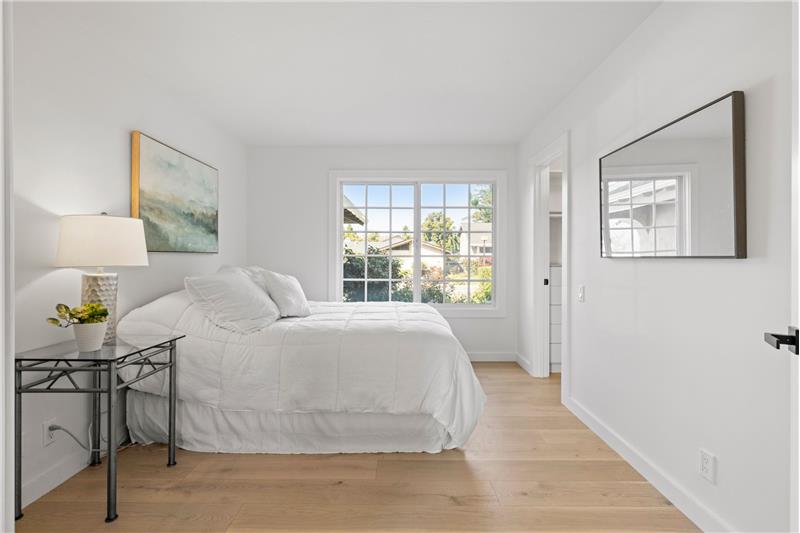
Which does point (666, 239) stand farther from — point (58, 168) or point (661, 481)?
point (58, 168)

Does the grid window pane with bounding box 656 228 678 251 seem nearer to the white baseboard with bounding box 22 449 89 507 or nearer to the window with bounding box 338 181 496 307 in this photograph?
the window with bounding box 338 181 496 307

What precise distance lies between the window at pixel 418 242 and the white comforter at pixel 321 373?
257 cm

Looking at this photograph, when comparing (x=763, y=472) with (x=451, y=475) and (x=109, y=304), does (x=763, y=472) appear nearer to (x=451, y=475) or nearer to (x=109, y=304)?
(x=451, y=475)

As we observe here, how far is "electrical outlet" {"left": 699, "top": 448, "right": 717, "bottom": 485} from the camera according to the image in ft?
6.44

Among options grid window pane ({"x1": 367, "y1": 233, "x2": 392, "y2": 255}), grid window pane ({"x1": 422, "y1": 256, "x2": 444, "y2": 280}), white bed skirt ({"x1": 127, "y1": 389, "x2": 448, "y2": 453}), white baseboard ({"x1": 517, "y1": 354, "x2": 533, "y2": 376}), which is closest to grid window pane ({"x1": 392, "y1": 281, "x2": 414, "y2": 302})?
grid window pane ({"x1": 422, "y1": 256, "x2": 444, "y2": 280})

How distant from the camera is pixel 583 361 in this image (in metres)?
3.35

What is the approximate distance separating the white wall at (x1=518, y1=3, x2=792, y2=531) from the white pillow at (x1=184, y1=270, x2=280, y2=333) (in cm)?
218

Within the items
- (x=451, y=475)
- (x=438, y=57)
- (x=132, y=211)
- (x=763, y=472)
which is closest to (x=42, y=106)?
(x=132, y=211)

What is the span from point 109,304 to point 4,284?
1.50 meters

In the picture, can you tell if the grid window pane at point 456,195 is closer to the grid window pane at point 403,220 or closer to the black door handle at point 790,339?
the grid window pane at point 403,220

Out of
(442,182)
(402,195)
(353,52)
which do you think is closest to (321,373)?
(353,52)

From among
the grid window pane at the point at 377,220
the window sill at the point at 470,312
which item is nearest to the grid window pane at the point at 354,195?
the grid window pane at the point at 377,220

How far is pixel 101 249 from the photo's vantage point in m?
2.25

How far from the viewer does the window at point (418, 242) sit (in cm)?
534
